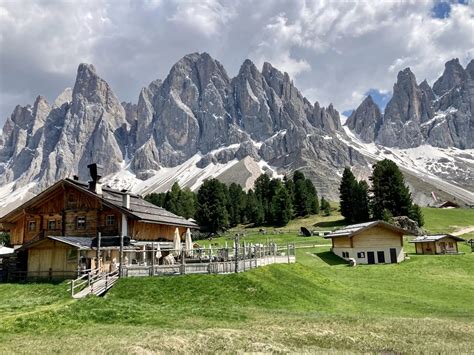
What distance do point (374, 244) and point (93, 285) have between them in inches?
1476

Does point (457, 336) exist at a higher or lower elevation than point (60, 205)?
lower

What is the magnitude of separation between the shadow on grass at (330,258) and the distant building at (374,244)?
1301mm

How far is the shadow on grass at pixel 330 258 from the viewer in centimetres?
5040

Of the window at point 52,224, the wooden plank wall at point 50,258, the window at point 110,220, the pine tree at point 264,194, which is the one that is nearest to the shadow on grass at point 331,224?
the pine tree at point 264,194

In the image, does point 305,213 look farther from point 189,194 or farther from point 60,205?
point 60,205

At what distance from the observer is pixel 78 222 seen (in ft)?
132

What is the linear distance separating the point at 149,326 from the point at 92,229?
24210 mm

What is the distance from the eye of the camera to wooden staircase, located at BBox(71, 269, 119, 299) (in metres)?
24.7

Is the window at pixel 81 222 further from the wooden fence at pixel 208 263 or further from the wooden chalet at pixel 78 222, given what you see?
the wooden fence at pixel 208 263

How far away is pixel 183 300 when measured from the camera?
2420 cm

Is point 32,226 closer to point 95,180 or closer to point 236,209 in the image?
point 95,180

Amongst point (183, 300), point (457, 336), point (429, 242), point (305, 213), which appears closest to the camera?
point (457, 336)

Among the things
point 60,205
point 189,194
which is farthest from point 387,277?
point 189,194

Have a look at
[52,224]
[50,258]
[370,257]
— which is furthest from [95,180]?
[370,257]
